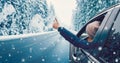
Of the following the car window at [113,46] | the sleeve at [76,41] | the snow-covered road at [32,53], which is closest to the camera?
the car window at [113,46]

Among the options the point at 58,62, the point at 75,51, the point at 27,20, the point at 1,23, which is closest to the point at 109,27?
the point at 75,51

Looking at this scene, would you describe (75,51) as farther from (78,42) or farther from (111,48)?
(111,48)

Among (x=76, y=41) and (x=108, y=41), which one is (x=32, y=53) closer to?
(x=76, y=41)

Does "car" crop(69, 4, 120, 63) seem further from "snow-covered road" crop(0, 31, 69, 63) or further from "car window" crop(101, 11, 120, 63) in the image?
"snow-covered road" crop(0, 31, 69, 63)

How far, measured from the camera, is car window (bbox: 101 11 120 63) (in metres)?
3.69

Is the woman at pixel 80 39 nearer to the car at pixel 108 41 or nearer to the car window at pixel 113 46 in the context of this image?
the car at pixel 108 41

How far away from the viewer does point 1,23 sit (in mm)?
54875

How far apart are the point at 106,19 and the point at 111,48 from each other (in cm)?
45

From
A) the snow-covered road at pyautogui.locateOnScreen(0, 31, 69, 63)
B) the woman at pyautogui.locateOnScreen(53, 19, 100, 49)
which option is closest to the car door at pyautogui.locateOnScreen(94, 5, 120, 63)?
the woman at pyautogui.locateOnScreen(53, 19, 100, 49)

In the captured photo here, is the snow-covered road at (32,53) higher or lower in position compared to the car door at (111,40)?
lower

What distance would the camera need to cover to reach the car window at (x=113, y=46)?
369 centimetres

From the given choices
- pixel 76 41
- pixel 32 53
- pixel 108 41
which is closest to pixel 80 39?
pixel 76 41

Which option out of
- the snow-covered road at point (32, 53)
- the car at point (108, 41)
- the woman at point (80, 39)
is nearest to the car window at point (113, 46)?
the car at point (108, 41)

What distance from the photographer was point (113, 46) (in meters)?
3.80
